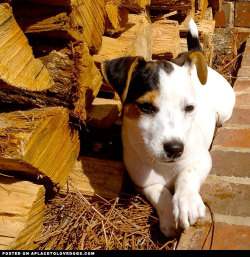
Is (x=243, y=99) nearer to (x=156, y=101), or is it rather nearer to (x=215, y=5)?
(x=156, y=101)

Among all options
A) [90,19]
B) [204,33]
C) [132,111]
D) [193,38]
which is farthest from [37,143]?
[204,33]

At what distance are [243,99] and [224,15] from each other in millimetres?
1745

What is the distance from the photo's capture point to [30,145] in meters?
1.62

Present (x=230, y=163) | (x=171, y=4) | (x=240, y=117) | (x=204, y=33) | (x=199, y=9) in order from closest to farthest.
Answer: (x=230, y=163) → (x=240, y=117) → (x=171, y=4) → (x=204, y=33) → (x=199, y=9)

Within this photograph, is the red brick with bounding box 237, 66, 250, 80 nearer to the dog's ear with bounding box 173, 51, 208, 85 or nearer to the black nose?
the dog's ear with bounding box 173, 51, 208, 85

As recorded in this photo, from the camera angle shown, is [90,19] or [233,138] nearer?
[90,19]

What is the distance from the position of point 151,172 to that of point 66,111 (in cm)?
59

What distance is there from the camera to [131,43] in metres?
2.31

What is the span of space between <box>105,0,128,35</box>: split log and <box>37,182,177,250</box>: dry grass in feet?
3.22

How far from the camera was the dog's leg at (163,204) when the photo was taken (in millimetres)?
1799

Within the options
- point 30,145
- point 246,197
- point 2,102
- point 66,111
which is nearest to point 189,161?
point 246,197

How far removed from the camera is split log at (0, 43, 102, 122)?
1.76m

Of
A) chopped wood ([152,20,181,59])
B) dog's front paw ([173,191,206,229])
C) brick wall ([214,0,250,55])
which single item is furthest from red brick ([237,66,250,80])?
dog's front paw ([173,191,206,229])

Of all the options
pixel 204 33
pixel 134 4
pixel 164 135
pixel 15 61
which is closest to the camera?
pixel 15 61
